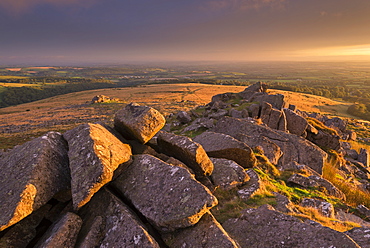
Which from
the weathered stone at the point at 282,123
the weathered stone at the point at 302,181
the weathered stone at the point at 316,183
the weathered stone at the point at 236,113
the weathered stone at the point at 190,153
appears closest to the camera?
the weathered stone at the point at 190,153

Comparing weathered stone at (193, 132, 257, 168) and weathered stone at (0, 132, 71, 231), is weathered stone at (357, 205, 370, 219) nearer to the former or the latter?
weathered stone at (193, 132, 257, 168)

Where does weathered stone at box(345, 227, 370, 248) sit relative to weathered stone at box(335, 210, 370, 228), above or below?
above

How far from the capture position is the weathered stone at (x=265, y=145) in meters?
18.8

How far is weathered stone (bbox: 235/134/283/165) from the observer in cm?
1875

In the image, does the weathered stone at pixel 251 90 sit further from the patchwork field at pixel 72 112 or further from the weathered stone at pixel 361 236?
the weathered stone at pixel 361 236

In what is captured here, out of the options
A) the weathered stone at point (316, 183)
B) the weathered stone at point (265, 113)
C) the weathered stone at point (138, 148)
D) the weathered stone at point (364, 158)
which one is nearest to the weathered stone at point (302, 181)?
the weathered stone at point (316, 183)

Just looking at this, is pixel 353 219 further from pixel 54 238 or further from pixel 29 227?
pixel 29 227

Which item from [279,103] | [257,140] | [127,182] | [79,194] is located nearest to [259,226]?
[127,182]

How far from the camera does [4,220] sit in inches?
247

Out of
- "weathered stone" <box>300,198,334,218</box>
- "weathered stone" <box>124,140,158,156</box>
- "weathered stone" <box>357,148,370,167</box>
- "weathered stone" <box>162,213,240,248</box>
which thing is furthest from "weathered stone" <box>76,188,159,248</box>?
"weathered stone" <box>357,148,370,167</box>

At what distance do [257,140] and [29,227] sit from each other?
718 inches

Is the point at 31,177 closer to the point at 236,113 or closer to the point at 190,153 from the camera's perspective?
the point at 190,153

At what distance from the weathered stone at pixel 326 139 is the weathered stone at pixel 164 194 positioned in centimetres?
2636

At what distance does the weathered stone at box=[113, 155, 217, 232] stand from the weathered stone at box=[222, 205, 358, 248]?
2.01 m
